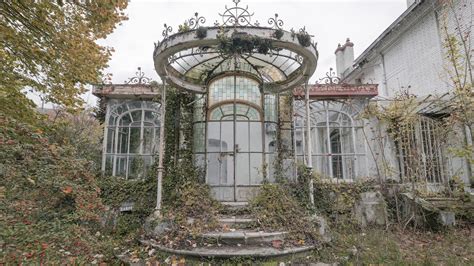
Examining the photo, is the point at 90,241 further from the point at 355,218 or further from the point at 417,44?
the point at 417,44

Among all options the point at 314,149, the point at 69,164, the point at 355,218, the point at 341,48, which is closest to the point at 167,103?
the point at 69,164

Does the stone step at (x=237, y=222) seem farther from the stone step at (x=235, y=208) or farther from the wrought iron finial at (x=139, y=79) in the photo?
the wrought iron finial at (x=139, y=79)

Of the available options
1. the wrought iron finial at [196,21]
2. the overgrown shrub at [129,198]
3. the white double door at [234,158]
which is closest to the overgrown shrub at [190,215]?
the white double door at [234,158]

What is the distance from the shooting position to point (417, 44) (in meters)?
9.03

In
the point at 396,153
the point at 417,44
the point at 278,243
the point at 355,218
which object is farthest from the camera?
the point at 417,44

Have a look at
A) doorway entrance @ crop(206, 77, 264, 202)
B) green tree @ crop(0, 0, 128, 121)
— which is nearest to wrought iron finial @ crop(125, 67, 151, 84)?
green tree @ crop(0, 0, 128, 121)

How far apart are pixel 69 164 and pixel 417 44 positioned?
34.7 feet

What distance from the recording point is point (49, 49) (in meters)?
5.01

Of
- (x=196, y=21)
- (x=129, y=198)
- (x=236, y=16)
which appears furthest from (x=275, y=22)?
(x=129, y=198)

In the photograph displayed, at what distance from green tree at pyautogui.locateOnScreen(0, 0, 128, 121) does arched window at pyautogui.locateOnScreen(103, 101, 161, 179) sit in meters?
1.69

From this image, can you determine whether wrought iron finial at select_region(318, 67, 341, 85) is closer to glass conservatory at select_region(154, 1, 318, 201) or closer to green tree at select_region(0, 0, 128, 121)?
glass conservatory at select_region(154, 1, 318, 201)

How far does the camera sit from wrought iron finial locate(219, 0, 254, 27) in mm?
5027

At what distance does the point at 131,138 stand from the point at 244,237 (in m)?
4.95

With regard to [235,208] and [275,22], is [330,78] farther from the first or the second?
[235,208]
